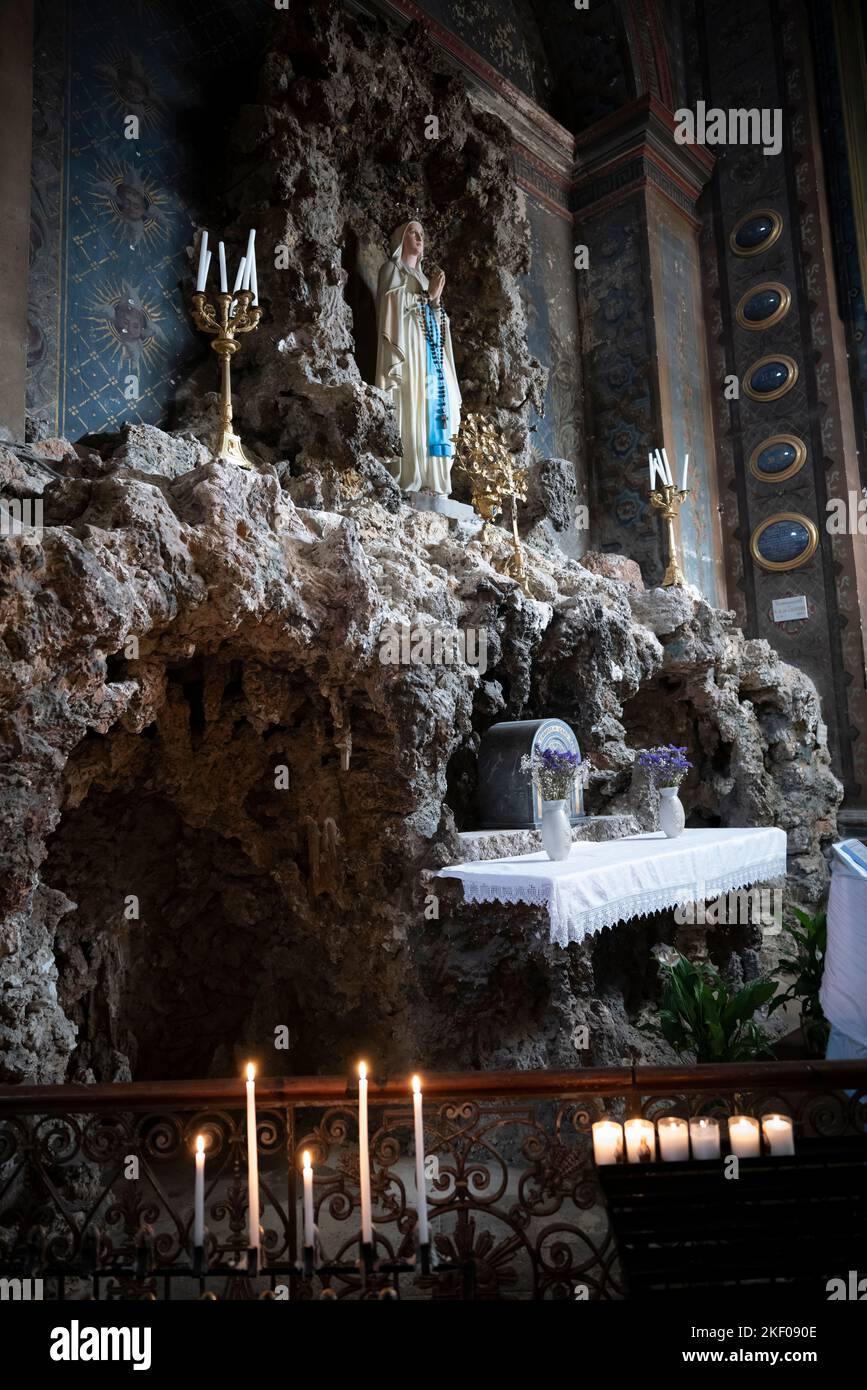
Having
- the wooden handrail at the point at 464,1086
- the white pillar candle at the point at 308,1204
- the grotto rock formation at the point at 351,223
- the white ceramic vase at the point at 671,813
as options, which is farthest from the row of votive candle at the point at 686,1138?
the grotto rock formation at the point at 351,223

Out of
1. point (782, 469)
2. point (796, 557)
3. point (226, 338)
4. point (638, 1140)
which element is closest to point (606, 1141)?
point (638, 1140)

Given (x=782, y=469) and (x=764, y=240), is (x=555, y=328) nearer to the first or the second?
(x=764, y=240)

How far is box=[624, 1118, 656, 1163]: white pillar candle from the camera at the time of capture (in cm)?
241

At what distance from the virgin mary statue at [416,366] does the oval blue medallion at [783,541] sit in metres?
5.18

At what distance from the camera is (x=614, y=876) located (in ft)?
14.9

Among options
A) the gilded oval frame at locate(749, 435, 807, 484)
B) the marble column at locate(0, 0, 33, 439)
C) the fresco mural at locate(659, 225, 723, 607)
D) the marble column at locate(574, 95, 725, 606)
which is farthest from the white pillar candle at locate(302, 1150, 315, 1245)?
the gilded oval frame at locate(749, 435, 807, 484)

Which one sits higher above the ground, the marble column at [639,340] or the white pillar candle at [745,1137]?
the marble column at [639,340]

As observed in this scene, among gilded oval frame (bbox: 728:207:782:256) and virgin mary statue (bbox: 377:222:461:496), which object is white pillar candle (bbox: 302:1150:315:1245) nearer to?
virgin mary statue (bbox: 377:222:461:496)

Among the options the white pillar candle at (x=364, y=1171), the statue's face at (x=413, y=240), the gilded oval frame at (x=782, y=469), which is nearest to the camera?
the white pillar candle at (x=364, y=1171)

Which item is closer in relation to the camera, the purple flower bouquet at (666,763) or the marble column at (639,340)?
the purple flower bouquet at (666,763)

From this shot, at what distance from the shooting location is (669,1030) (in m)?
5.40

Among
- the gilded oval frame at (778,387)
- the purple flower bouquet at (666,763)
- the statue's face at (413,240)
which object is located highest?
the gilded oval frame at (778,387)

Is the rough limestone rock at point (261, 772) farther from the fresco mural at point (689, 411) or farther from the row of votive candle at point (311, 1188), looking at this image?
the fresco mural at point (689, 411)

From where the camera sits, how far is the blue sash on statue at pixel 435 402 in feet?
24.9
